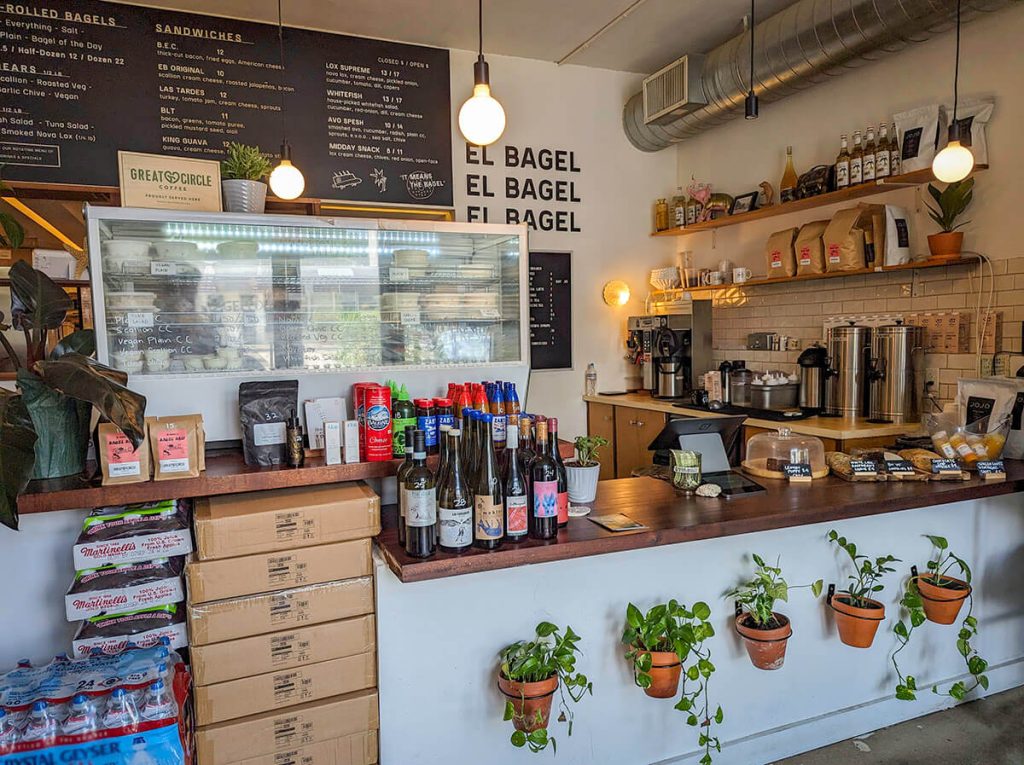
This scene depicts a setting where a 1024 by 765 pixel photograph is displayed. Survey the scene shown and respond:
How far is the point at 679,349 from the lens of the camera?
4.57 m

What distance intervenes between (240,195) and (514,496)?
1.49 metres

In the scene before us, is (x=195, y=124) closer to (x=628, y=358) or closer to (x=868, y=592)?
(x=628, y=358)

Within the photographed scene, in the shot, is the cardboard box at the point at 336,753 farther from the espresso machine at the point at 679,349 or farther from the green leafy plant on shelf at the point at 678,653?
the espresso machine at the point at 679,349

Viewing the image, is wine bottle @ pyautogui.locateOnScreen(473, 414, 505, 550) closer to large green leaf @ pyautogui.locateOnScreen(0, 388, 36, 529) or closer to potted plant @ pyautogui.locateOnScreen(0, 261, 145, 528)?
potted plant @ pyautogui.locateOnScreen(0, 261, 145, 528)

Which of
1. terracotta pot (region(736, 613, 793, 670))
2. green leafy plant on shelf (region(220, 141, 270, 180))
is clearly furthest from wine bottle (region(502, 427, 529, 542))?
green leafy plant on shelf (region(220, 141, 270, 180))

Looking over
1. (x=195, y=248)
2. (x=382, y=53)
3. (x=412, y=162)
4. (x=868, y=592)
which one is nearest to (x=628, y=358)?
(x=412, y=162)

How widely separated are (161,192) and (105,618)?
4.26ft

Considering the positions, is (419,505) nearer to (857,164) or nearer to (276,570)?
(276,570)

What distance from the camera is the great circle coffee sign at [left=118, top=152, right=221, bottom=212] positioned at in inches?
83.7

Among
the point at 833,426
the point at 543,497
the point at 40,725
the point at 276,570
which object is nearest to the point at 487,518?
the point at 543,497

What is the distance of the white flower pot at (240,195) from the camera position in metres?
2.34

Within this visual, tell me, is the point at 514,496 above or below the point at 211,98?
below

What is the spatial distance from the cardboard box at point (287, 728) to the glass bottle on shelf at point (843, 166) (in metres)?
3.36

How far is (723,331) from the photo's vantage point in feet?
15.7
